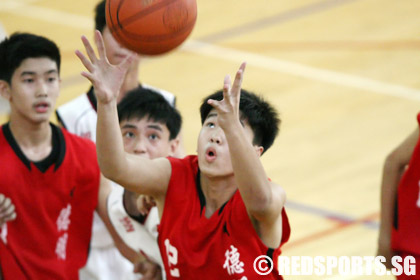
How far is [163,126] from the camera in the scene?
185 inches

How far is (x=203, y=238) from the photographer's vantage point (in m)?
3.78

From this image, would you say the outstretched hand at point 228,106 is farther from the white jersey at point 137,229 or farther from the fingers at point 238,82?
the white jersey at point 137,229

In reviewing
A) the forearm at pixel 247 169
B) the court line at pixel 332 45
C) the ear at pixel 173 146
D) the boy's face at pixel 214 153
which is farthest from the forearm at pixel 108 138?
the court line at pixel 332 45

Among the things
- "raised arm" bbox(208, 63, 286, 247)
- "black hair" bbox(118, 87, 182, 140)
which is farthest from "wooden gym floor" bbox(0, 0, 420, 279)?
"raised arm" bbox(208, 63, 286, 247)

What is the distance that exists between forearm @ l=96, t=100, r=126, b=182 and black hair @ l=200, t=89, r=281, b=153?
0.53 metres

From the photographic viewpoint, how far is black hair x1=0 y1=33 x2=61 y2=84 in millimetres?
4684

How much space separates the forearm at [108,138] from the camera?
11.5 feet

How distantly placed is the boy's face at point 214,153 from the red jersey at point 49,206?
1.12 meters

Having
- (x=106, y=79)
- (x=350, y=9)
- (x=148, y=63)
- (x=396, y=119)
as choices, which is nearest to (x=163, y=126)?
(x=106, y=79)

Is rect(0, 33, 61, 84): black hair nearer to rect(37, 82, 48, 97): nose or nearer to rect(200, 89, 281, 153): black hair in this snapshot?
rect(37, 82, 48, 97): nose

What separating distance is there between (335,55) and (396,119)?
181 cm

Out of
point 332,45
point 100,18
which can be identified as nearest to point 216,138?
point 100,18

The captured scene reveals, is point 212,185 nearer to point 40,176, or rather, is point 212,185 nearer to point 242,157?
point 242,157

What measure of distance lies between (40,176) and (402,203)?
182 cm
